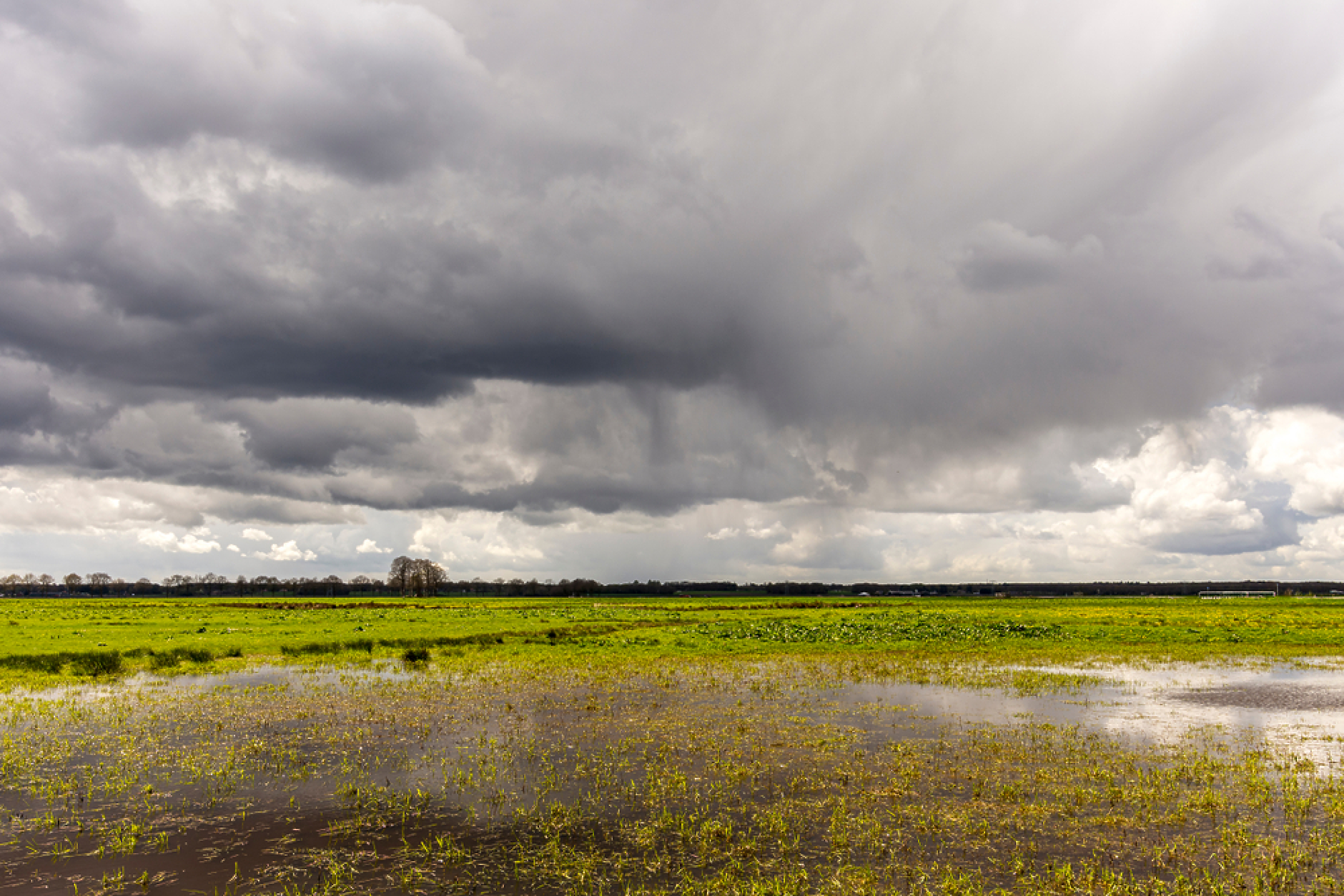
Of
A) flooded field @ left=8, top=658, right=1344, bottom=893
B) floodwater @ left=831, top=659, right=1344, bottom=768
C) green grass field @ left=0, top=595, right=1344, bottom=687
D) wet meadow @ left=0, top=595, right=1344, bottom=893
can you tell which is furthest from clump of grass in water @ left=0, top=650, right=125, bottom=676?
floodwater @ left=831, top=659, right=1344, bottom=768

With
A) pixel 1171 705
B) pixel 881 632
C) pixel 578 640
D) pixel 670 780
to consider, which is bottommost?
pixel 881 632

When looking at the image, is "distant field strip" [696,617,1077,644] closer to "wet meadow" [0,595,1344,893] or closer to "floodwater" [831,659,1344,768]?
"wet meadow" [0,595,1344,893]

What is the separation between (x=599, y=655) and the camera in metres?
43.3

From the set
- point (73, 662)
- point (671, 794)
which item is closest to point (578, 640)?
point (73, 662)

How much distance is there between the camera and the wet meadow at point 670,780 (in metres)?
11.6

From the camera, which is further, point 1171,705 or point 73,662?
point 73,662

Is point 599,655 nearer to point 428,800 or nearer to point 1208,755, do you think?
point 428,800

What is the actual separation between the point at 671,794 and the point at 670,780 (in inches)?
39.6

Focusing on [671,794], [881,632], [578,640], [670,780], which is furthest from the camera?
[881,632]

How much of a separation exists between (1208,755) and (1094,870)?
10.6 meters

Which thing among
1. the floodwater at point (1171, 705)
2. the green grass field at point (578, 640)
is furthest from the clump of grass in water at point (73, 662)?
the floodwater at point (1171, 705)

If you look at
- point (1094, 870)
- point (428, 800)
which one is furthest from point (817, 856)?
point (428, 800)

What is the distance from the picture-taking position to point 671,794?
1527 cm

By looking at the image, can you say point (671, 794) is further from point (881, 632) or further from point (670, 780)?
point (881, 632)
